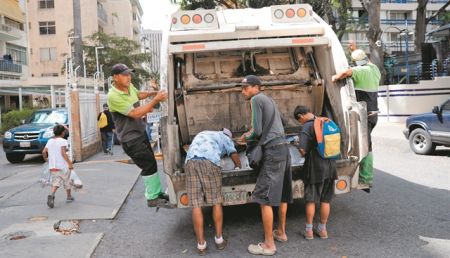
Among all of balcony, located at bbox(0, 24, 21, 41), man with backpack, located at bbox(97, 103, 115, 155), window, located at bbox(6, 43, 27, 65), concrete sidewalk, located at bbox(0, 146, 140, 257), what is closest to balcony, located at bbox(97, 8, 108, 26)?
window, located at bbox(6, 43, 27, 65)

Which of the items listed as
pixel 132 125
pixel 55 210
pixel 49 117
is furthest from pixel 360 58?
pixel 49 117

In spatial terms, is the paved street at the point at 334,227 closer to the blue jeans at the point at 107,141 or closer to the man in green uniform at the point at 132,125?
the man in green uniform at the point at 132,125

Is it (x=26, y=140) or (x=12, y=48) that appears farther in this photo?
(x=12, y=48)

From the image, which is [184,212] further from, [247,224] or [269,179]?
[269,179]

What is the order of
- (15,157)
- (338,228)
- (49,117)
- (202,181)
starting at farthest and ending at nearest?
(49,117)
(15,157)
(338,228)
(202,181)

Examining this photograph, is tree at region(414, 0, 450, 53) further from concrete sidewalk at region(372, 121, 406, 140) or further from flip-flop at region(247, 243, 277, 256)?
flip-flop at region(247, 243, 277, 256)

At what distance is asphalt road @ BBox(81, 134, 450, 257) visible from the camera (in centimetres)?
500

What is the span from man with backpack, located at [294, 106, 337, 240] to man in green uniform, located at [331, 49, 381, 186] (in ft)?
2.52

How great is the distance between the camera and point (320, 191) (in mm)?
5301

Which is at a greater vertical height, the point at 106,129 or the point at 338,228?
the point at 106,129

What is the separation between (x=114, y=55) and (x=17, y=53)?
7161mm

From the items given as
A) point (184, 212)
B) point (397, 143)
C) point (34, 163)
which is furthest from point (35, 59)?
point (184, 212)

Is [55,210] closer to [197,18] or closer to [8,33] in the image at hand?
[197,18]

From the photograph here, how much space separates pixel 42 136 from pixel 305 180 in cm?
1076
